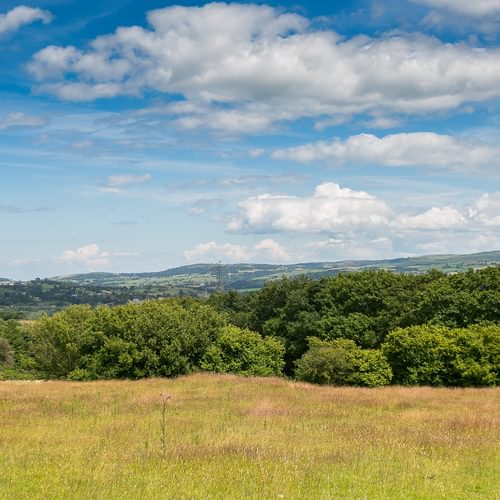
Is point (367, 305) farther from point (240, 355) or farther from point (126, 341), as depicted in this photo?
point (126, 341)

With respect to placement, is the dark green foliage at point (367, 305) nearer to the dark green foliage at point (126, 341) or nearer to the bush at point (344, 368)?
the bush at point (344, 368)

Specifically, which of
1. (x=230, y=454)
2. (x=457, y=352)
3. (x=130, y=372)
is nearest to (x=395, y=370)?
(x=457, y=352)

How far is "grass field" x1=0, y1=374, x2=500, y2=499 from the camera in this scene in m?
11.3

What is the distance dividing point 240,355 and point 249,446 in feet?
106

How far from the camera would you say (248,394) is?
2878cm

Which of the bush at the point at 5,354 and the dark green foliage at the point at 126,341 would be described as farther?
the bush at the point at 5,354

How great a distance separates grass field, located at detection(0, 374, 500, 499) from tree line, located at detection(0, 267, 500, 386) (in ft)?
37.4

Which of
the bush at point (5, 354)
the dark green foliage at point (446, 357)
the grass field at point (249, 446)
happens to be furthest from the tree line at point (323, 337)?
the bush at point (5, 354)

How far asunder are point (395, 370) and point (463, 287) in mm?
17170

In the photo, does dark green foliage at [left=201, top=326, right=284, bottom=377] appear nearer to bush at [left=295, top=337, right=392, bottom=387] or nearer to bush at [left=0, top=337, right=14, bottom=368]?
bush at [left=295, top=337, right=392, bottom=387]

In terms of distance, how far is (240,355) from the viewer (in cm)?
4744

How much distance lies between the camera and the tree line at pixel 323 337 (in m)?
39.4

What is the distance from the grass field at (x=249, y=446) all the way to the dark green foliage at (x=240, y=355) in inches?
690

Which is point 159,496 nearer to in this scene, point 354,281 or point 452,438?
point 452,438
